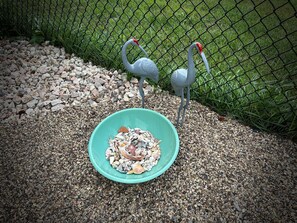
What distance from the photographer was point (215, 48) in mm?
2332

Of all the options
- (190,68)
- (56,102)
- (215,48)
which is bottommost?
(56,102)

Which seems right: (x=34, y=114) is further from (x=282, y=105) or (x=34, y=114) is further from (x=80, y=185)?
(x=282, y=105)

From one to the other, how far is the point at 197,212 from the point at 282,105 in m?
0.93

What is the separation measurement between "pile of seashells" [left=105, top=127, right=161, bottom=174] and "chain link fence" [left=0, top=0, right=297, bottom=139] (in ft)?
1.75

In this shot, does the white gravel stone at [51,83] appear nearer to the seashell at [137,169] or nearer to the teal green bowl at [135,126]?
the teal green bowl at [135,126]

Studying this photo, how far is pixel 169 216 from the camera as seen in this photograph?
139cm

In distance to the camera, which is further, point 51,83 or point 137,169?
point 51,83

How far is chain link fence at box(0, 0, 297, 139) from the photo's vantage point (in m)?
1.77

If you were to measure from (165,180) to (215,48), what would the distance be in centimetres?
135

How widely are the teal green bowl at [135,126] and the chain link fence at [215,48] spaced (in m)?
0.44

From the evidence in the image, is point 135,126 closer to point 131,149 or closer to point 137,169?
point 131,149

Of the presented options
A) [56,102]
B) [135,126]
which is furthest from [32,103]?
[135,126]

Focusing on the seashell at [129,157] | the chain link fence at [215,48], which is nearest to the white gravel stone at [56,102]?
the chain link fence at [215,48]

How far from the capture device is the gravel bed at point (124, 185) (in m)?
1.40
